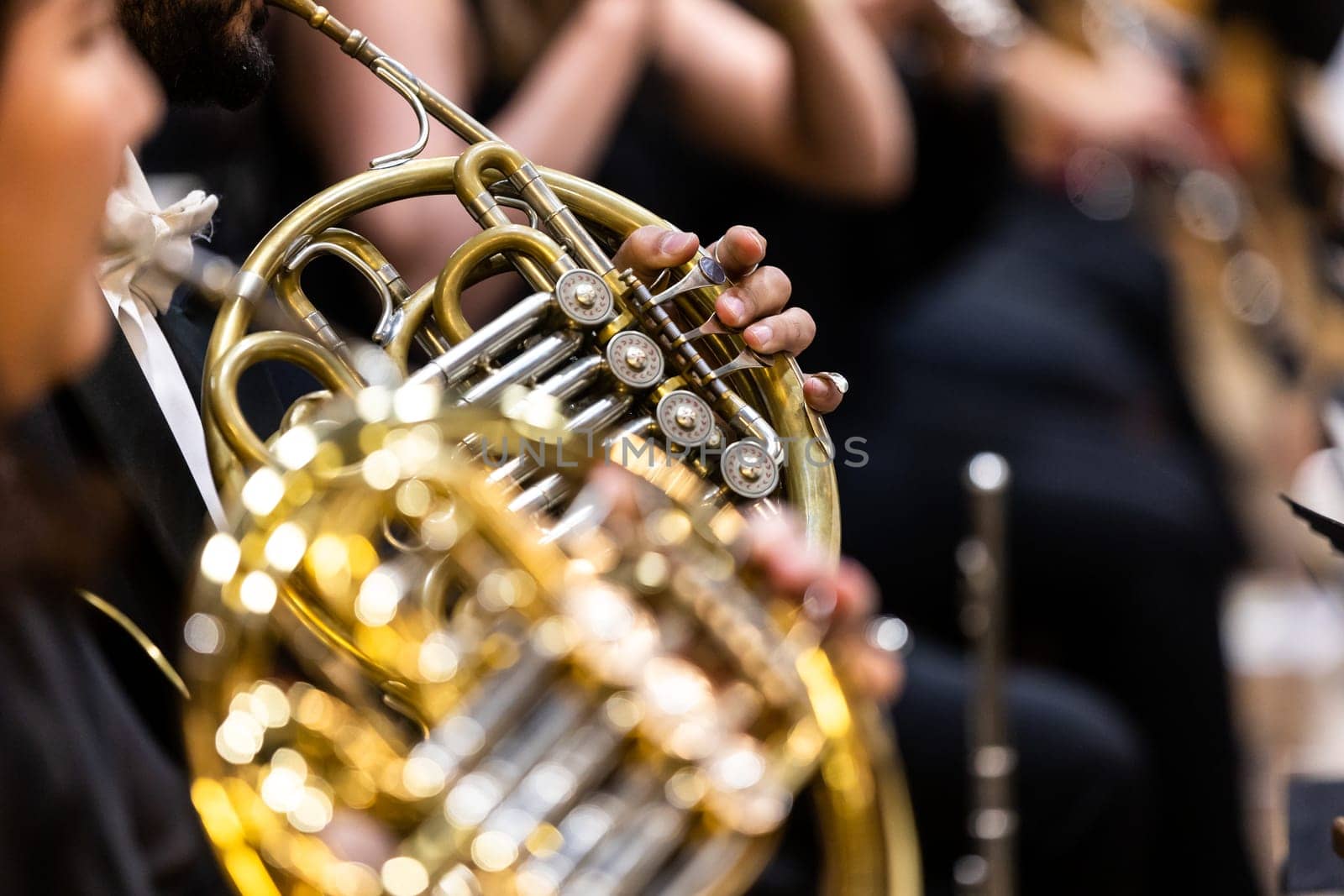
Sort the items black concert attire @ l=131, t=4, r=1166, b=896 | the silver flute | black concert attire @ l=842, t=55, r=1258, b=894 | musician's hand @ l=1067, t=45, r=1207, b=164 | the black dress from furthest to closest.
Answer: musician's hand @ l=1067, t=45, r=1207, b=164 < black concert attire @ l=842, t=55, r=1258, b=894 < the silver flute < black concert attire @ l=131, t=4, r=1166, b=896 < the black dress

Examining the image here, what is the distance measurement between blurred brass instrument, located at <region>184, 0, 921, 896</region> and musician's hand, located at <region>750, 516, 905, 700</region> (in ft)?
0.05

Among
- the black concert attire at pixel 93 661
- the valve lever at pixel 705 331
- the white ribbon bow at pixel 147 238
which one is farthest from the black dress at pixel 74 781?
the valve lever at pixel 705 331

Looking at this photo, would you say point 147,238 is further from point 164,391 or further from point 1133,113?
point 1133,113

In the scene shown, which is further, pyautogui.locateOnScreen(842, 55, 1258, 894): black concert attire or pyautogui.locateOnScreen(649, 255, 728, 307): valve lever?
pyautogui.locateOnScreen(842, 55, 1258, 894): black concert attire

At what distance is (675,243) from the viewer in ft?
1.86

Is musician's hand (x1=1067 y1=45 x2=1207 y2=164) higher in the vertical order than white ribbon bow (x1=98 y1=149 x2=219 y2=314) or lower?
higher

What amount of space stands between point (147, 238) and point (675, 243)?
0.64 ft

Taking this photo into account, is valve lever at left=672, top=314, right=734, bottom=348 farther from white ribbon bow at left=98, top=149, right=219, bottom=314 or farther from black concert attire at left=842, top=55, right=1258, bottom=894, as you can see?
black concert attire at left=842, top=55, right=1258, bottom=894

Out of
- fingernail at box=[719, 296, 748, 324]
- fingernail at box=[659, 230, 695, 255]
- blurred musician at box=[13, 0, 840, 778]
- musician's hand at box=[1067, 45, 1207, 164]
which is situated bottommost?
blurred musician at box=[13, 0, 840, 778]

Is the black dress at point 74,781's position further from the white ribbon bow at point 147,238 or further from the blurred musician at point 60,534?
the white ribbon bow at point 147,238

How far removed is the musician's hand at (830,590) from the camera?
0.52m

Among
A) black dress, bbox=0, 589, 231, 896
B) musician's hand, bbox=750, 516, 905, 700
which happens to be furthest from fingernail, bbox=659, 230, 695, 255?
black dress, bbox=0, 589, 231, 896

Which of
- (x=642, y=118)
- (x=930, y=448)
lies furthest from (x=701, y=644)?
(x=930, y=448)

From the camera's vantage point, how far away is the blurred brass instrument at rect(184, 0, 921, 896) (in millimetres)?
438
